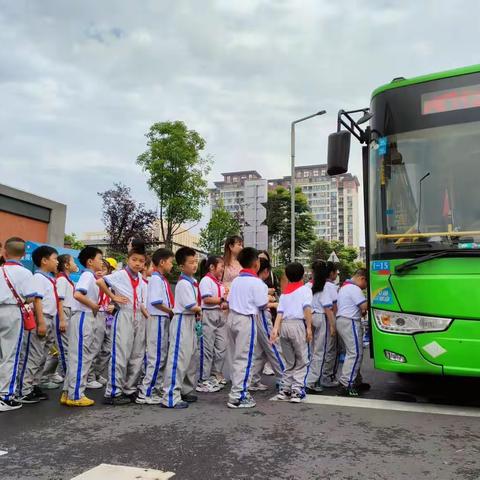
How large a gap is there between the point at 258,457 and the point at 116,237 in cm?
2444

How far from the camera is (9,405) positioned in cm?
527

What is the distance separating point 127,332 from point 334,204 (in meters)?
133

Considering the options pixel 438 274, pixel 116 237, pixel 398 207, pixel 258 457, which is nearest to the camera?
pixel 258 457

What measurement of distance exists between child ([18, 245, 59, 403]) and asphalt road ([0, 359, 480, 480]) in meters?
0.33

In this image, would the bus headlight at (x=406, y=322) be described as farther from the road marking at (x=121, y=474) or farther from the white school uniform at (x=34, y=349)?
the white school uniform at (x=34, y=349)

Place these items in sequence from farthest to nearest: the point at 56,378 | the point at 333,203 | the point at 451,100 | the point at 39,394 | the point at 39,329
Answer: the point at 333,203, the point at 56,378, the point at 39,394, the point at 39,329, the point at 451,100

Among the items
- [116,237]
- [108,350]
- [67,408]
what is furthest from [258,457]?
[116,237]

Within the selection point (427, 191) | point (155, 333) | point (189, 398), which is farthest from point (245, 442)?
point (427, 191)

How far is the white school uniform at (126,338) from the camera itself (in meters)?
5.59

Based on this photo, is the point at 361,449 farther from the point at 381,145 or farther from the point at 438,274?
the point at 381,145

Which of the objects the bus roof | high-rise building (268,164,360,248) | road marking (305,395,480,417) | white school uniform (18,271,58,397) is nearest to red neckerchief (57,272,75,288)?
white school uniform (18,271,58,397)

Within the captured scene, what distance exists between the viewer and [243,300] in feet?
18.6

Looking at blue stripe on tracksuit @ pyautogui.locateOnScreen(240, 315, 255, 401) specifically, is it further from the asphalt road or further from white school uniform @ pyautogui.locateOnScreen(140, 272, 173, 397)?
white school uniform @ pyautogui.locateOnScreen(140, 272, 173, 397)

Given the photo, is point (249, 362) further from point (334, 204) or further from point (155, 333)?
point (334, 204)
